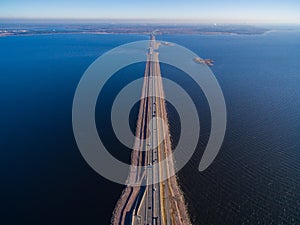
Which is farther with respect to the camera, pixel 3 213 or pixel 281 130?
pixel 281 130

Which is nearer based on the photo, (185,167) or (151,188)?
(151,188)

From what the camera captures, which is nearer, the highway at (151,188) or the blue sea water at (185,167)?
the highway at (151,188)

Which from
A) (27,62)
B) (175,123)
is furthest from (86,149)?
(27,62)

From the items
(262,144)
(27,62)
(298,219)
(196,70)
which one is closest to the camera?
(298,219)

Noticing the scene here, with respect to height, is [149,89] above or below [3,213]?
above

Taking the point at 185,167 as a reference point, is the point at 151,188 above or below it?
above

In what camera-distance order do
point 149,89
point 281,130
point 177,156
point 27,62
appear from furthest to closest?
point 27,62 → point 149,89 → point 281,130 → point 177,156

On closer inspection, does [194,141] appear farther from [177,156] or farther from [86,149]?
[86,149]

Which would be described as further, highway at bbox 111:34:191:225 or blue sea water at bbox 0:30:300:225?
blue sea water at bbox 0:30:300:225
